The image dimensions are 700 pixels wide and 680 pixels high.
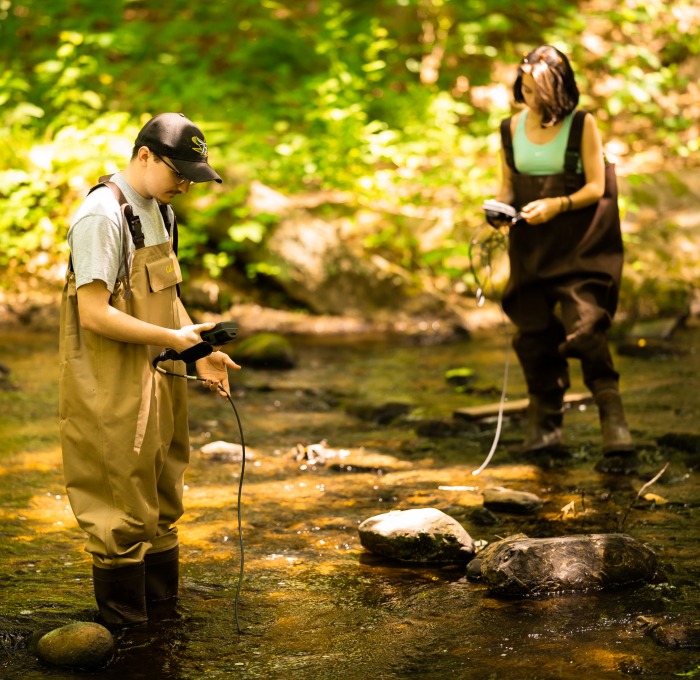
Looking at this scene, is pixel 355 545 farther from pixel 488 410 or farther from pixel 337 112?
pixel 337 112

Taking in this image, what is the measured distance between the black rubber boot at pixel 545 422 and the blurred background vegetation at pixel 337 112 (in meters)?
4.97

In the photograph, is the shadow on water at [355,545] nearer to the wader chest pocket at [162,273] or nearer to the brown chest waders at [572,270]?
the brown chest waders at [572,270]

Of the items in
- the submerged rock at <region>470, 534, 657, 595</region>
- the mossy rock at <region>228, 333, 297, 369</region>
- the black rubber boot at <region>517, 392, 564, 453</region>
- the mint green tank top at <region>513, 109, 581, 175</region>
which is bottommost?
the mossy rock at <region>228, 333, 297, 369</region>

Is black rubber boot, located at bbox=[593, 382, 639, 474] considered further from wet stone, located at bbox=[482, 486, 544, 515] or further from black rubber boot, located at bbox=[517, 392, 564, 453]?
wet stone, located at bbox=[482, 486, 544, 515]

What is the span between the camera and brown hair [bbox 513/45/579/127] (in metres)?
5.41

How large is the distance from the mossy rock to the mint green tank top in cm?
390

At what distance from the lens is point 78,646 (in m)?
3.36

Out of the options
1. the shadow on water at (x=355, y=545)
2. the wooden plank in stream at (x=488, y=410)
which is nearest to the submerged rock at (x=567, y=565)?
the shadow on water at (x=355, y=545)

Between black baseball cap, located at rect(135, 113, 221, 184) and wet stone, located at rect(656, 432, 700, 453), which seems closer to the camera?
black baseball cap, located at rect(135, 113, 221, 184)

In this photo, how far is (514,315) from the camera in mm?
6020

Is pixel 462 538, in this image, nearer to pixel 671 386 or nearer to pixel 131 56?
pixel 671 386

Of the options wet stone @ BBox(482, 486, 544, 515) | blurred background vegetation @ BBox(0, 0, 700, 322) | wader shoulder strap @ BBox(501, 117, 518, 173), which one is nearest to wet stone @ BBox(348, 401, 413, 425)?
wet stone @ BBox(482, 486, 544, 515)

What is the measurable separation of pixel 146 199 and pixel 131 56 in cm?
1273

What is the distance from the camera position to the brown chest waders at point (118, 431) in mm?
3553
